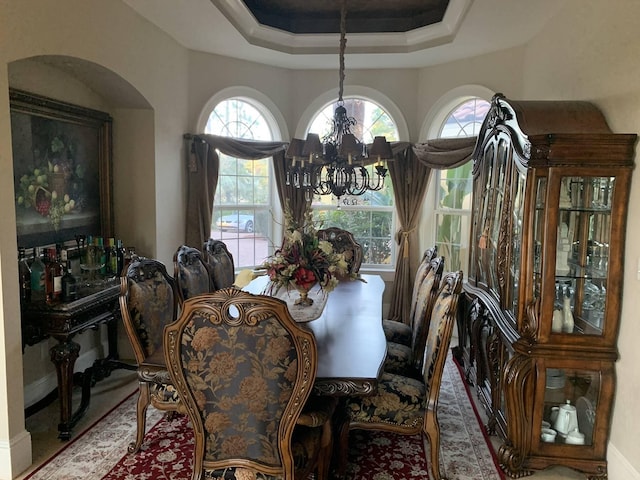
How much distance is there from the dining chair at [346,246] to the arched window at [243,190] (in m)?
0.99

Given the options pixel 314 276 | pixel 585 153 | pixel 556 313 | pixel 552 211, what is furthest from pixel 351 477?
pixel 585 153

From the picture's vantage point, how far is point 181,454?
8.80 ft

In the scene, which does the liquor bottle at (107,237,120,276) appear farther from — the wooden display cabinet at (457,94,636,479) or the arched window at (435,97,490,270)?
the arched window at (435,97,490,270)

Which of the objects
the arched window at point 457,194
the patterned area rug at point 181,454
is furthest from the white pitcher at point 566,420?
the arched window at point 457,194

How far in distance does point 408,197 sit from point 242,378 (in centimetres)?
364

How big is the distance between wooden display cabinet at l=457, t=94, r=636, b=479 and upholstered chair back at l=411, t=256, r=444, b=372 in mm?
456

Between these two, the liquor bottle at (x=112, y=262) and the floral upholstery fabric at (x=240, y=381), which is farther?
the liquor bottle at (x=112, y=262)

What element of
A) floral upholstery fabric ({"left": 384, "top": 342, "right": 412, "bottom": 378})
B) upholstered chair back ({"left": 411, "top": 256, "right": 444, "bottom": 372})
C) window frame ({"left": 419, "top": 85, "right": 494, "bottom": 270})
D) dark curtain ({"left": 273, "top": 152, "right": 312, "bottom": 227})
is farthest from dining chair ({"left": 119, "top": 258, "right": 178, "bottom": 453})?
window frame ({"left": 419, "top": 85, "right": 494, "bottom": 270})

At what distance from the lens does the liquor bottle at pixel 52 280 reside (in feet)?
9.39

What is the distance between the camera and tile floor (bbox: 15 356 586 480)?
2.62 metres

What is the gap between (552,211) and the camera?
245 centimetres

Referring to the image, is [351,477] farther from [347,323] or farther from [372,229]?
[372,229]

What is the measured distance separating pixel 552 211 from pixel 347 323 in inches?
51.0

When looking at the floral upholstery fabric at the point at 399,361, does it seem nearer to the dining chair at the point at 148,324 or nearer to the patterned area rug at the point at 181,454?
the patterned area rug at the point at 181,454
